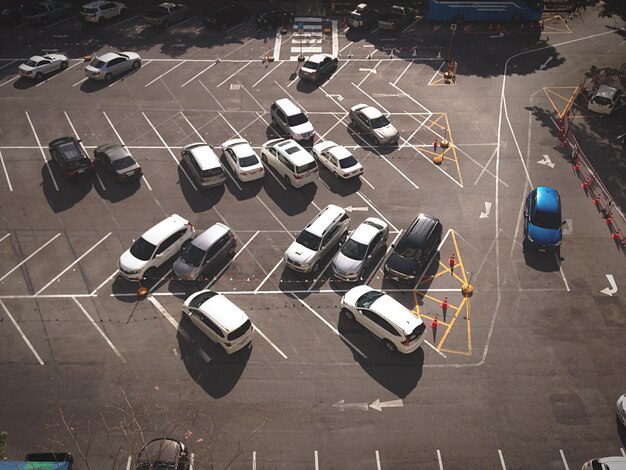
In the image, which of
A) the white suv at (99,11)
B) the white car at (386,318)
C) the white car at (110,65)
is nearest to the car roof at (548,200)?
the white car at (386,318)

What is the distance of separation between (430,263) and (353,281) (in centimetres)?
433

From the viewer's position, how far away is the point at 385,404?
68.6ft

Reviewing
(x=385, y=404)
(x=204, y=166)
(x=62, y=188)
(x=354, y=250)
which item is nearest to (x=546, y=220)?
(x=354, y=250)

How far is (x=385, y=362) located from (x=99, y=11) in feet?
135

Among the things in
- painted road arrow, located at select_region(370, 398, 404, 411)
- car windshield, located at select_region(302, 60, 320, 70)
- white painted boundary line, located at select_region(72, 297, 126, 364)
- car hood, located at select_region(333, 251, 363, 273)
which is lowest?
painted road arrow, located at select_region(370, 398, 404, 411)

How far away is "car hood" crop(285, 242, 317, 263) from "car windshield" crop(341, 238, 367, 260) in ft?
5.32

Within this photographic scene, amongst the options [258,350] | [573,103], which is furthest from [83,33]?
[573,103]

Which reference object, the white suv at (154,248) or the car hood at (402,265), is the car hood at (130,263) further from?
the car hood at (402,265)

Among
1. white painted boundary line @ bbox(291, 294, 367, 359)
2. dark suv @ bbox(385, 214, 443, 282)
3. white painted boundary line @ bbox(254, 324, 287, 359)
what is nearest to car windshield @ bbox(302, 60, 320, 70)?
dark suv @ bbox(385, 214, 443, 282)

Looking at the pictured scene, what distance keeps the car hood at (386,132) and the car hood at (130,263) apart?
1696 cm

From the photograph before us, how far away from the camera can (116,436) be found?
19.9 meters

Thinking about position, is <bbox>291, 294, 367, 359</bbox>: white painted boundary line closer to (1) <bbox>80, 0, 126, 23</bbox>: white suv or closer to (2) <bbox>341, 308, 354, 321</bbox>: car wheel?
(2) <bbox>341, 308, 354, 321</bbox>: car wheel

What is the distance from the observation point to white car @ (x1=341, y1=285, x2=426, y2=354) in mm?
21812

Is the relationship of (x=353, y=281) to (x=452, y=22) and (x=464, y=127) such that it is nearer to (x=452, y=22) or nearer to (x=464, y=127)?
(x=464, y=127)
